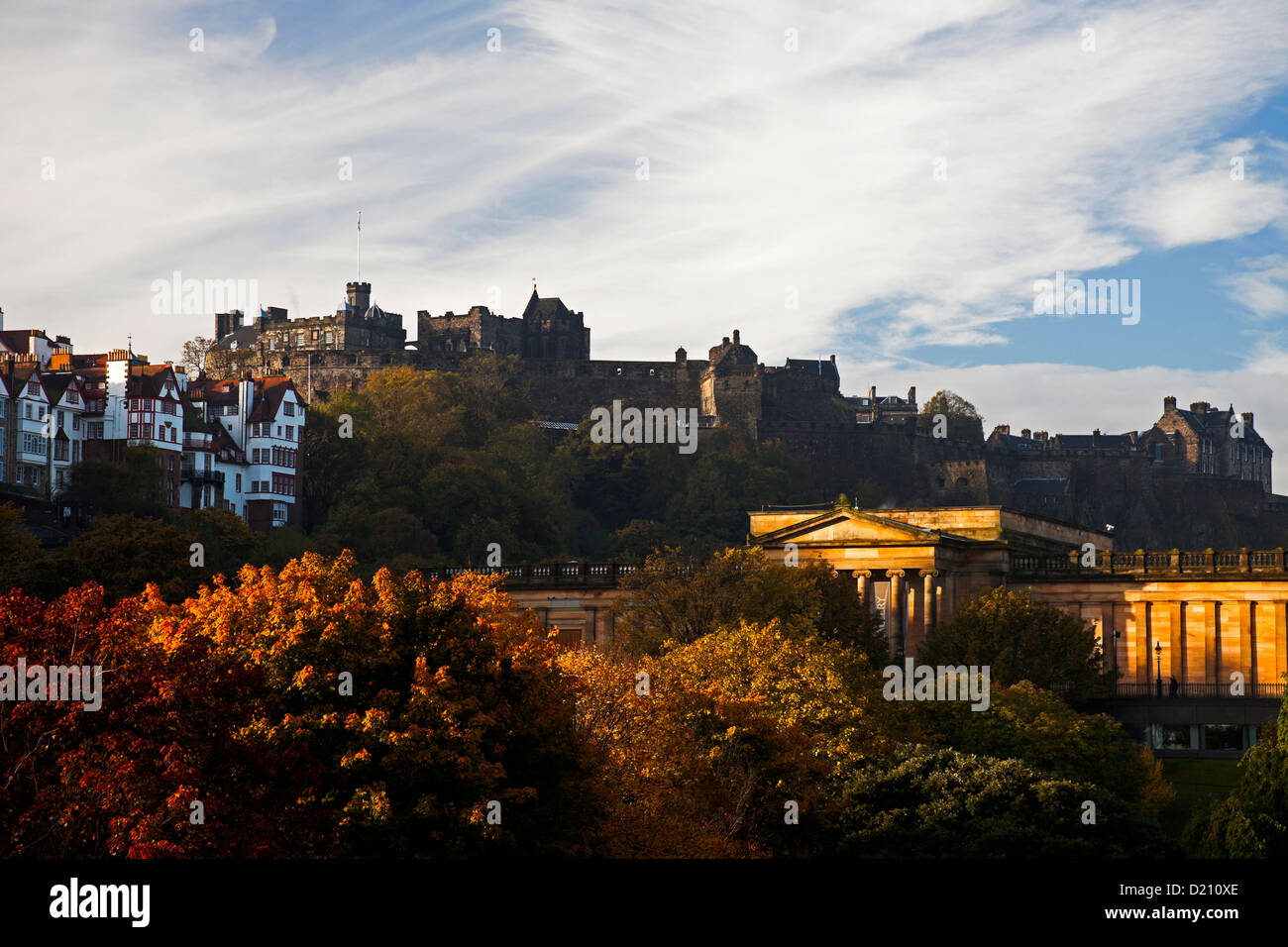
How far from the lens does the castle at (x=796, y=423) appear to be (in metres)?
182

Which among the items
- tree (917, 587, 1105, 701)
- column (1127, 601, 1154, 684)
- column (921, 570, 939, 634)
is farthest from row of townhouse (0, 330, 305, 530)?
column (1127, 601, 1154, 684)

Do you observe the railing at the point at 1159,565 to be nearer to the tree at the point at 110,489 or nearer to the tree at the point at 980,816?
the tree at the point at 980,816

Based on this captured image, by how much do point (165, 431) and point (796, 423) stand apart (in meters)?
84.0

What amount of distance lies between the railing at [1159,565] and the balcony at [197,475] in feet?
164

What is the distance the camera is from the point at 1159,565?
95.1m

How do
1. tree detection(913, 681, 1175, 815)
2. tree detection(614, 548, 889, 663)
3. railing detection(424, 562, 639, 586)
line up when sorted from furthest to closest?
railing detection(424, 562, 639, 586), tree detection(614, 548, 889, 663), tree detection(913, 681, 1175, 815)

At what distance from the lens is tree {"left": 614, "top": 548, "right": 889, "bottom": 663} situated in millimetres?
75312

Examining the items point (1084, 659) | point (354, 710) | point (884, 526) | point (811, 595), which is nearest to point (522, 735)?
point (354, 710)

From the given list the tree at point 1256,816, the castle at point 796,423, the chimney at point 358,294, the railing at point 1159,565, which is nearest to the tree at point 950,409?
the castle at point 796,423

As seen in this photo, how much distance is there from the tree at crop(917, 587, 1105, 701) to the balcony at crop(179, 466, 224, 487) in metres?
53.7

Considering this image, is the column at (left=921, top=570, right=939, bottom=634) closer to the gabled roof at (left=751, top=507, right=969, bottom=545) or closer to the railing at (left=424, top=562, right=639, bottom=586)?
the gabled roof at (left=751, top=507, right=969, bottom=545)

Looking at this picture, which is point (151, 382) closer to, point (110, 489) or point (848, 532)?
point (110, 489)
